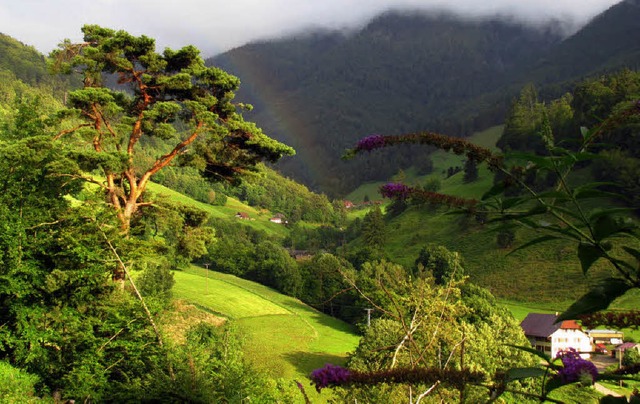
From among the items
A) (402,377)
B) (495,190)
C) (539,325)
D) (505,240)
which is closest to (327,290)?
(505,240)

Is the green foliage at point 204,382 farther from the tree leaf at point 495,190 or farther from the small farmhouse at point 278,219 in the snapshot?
the small farmhouse at point 278,219

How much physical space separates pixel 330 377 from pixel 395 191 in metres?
→ 0.95

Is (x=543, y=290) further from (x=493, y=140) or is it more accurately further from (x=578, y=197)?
(x=493, y=140)

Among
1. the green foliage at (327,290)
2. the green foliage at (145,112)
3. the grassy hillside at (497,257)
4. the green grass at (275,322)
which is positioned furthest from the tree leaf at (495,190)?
the green foliage at (327,290)

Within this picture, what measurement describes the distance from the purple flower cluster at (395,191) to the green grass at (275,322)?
32838 mm

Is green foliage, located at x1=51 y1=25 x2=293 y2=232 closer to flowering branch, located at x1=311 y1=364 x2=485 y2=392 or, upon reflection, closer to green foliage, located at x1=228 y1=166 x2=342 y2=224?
flowering branch, located at x1=311 y1=364 x2=485 y2=392

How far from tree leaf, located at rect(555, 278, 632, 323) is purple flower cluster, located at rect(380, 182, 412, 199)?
98 cm

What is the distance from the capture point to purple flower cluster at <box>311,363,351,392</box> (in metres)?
2.10

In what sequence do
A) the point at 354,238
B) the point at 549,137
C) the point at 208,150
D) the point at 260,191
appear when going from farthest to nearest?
the point at 260,191
the point at 354,238
the point at 208,150
the point at 549,137

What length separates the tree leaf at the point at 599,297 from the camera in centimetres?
138

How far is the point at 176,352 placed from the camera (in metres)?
10.1

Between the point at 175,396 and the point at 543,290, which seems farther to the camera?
the point at 543,290

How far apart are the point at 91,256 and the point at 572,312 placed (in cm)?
1273

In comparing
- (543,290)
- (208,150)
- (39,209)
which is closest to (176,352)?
(39,209)
